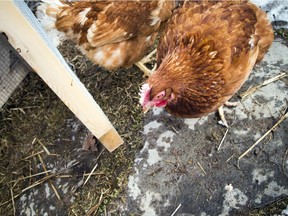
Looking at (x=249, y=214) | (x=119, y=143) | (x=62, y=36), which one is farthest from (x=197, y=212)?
(x=62, y=36)

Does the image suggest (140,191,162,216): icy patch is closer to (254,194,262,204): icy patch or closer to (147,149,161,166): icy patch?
(147,149,161,166): icy patch

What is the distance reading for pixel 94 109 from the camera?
1.63 m

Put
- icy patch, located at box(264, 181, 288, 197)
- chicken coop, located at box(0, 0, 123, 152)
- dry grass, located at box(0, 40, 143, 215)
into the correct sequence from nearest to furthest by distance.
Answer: chicken coop, located at box(0, 0, 123, 152)
icy patch, located at box(264, 181, 288, 197)
dry grass, located at box(0, 40, 143, 215)

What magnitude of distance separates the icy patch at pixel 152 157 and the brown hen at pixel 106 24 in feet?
2.28

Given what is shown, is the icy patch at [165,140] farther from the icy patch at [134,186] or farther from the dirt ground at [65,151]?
the icy patch at [134,186]

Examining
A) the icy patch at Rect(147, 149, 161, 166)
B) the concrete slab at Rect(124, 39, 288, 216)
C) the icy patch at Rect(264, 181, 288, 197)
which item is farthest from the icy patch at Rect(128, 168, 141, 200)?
the icy patch at Rect(264, 181, 288, 197)

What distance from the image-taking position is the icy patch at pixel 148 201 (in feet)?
5.95

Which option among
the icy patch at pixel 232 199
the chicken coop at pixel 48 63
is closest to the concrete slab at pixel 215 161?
the icy patch at pixel 232 199

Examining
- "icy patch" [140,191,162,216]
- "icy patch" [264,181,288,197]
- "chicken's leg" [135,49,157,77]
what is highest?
"chicken's leg" [135,49,157,77]

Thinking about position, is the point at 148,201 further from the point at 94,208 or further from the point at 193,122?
the point at 193,122

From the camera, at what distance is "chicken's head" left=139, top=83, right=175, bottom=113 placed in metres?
1.54

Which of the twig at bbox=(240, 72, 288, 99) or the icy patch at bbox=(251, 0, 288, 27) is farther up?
the icy patch at bbox=(251, 0, 288, 27)

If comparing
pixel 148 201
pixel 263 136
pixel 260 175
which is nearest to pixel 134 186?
pixel 148 201

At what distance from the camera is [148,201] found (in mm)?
1848
